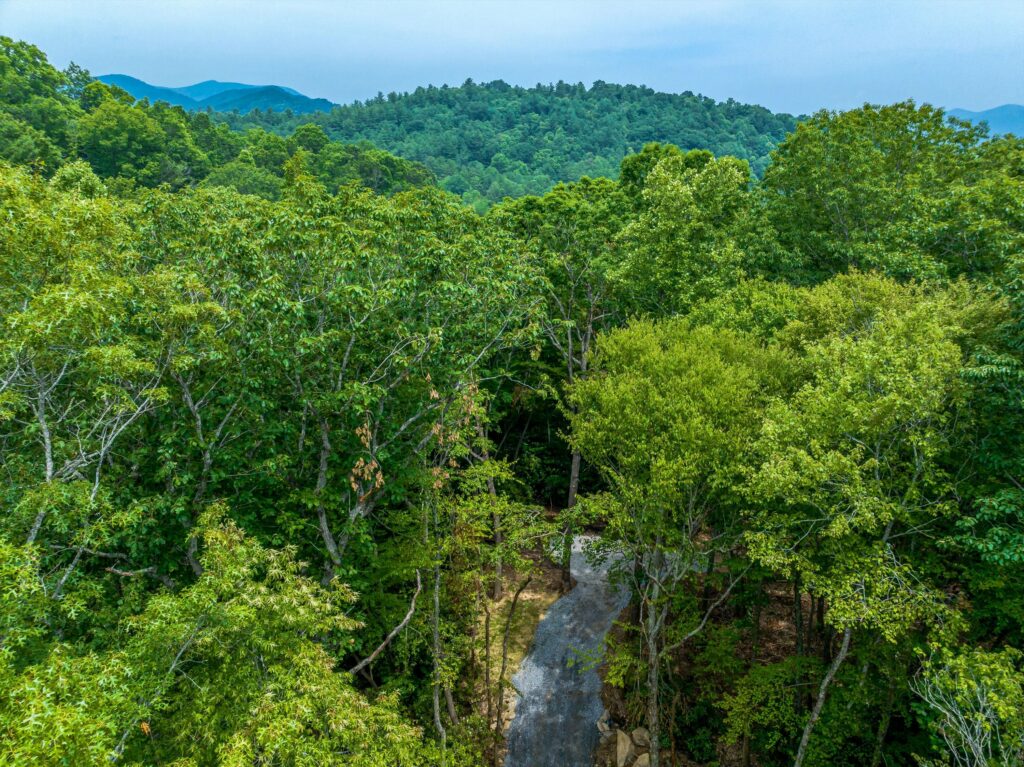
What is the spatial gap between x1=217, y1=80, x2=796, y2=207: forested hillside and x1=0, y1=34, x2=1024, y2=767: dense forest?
78064mm

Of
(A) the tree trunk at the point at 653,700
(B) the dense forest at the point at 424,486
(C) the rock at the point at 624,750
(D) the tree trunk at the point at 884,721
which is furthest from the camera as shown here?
(C) the rock at the point at 624,750

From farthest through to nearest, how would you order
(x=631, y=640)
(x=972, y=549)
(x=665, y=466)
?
(x=631, y=640)
(x=665, y=466)
(x=972, y=549)

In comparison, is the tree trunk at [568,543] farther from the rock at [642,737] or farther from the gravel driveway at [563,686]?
the rock at [642,737]

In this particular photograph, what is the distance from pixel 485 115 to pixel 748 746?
16270 centimetres

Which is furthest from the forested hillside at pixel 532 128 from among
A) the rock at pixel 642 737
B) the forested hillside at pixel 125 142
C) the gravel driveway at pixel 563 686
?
the rock at pixel 642 737

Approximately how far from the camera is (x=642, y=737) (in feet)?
49.9

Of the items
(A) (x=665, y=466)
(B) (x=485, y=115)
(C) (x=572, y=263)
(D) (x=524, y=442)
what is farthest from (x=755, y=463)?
(B) (x=485, y=115)

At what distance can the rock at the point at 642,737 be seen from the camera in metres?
15.1

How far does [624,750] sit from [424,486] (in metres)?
8.71

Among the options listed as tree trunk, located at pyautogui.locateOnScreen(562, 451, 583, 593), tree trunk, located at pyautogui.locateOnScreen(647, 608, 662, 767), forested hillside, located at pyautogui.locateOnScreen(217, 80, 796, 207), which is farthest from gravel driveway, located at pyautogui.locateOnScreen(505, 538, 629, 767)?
forested hillside, located at pyautogui.locateOnScreen(217, 80, 796, 207)

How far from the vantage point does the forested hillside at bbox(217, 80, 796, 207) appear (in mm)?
108938

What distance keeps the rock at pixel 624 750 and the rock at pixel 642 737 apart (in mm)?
179

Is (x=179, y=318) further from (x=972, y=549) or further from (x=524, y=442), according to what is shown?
(x=524, y=442)

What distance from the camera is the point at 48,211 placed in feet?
31.5
